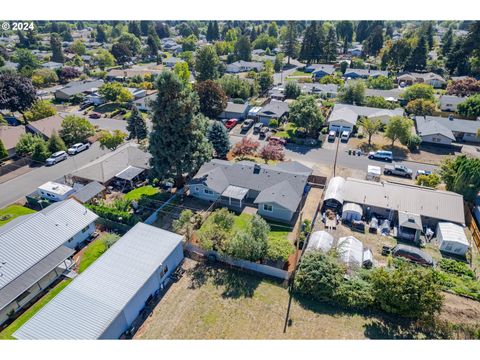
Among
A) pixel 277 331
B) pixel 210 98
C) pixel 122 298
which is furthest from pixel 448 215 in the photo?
pixel 210 98

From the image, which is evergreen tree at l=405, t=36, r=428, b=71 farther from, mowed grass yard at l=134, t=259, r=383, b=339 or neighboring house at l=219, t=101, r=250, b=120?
mowed grass yard at l=134, t=259, r=383, b=339

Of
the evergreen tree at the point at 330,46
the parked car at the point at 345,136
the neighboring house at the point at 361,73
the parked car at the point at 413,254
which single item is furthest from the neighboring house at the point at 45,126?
the evergreen tree at the point at 330,46

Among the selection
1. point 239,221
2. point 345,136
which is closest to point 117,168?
point 239,221

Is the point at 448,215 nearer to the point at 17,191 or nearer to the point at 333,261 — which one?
the point at 333,261

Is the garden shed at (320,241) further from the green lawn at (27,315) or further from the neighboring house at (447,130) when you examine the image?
the neighboring house at (447,130)

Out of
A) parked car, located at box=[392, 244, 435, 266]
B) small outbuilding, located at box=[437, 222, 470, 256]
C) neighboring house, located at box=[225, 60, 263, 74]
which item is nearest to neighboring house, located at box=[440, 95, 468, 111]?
small outbuilding, located at box=[437, 222, 470, 256]

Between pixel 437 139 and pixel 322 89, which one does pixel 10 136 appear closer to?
pixel 322 89

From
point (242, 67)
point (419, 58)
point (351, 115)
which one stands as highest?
point (419, 58)
